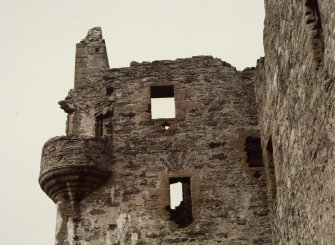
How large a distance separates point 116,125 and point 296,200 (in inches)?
192

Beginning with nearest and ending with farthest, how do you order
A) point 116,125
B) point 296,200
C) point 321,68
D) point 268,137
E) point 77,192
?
point 321,68
point 296,200
point 268,137
point 77,192
point 116,125

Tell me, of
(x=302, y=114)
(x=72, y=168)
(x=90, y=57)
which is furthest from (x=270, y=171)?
(x=90, y=57)

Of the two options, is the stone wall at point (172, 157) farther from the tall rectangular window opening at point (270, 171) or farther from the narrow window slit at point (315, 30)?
the narrow window slit at point (315, 30)

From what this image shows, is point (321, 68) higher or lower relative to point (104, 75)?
lower

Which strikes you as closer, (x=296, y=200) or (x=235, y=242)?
(x=296, y=200)

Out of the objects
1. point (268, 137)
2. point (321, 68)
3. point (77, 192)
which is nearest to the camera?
point (321, 68)

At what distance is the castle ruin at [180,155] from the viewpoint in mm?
9867

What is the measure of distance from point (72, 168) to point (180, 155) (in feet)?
6.60

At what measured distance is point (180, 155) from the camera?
11.6 meters

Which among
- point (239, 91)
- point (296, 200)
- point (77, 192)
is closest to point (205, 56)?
point (239, 91)

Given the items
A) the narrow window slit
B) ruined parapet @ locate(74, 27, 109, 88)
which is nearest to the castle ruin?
ruined parapet @ locate(74, 27, 109, 88)

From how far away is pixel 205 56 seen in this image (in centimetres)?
1260

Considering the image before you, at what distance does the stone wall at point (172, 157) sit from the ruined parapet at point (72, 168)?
0.54ft

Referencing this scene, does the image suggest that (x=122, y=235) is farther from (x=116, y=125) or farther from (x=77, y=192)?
(x=116, y=125)
